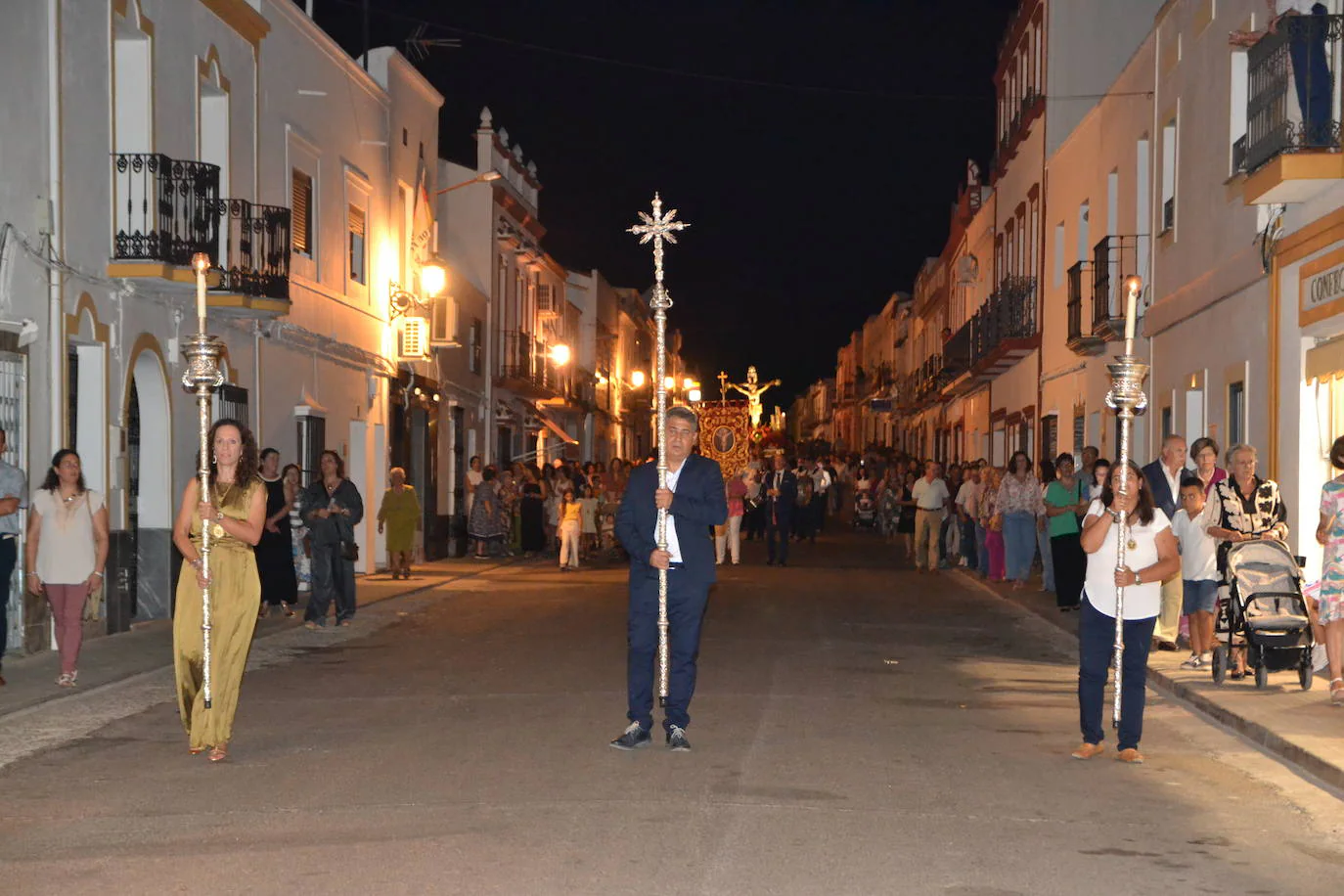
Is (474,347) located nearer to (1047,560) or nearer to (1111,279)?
(1111,279)

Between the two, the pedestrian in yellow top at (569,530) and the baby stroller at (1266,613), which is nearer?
the baby stroller at (1266,613)

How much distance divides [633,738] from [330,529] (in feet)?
29.9

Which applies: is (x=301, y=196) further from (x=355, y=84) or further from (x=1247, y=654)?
(x=1247, y=654)

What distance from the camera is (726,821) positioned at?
7.62 m

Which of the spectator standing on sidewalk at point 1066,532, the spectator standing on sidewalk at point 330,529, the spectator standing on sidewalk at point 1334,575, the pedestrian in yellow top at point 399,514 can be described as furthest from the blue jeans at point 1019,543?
the spectator standing on sidewalk at point 1334,575

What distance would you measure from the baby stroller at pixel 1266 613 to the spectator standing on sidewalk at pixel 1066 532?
22.9ft

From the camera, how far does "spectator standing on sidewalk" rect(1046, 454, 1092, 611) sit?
65.3 feet

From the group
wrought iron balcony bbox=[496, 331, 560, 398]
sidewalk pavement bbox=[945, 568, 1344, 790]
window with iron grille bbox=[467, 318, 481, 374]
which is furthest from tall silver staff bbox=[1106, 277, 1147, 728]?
wrought iron balcony bbox=[496, 331, 560, 398]

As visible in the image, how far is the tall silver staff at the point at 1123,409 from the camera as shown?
9.52 m

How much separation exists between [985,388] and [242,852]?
3625cm

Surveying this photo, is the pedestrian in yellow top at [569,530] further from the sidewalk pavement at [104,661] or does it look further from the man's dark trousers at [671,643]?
the man's dark trousers at [671,643]

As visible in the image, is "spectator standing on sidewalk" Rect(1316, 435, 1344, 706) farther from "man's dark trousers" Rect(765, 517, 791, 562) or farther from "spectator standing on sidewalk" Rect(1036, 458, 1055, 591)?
"man's dark trousers" Rect(765, 517, 791, 562)

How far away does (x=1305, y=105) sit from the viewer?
1438cm

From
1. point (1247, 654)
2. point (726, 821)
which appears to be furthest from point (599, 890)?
point (1247, 654)
